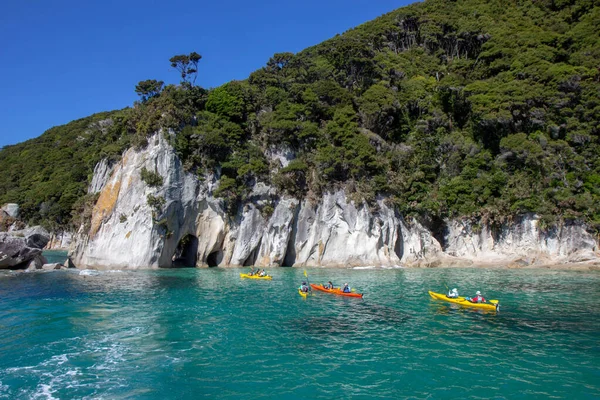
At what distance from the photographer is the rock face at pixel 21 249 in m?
39.8

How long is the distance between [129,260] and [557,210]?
46.3 meters

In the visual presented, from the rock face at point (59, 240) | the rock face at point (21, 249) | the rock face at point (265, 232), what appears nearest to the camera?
the rock face at point (21, 249)

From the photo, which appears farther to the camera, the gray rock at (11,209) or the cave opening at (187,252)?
the gray rock at (11,209)

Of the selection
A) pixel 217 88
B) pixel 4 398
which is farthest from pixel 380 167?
pixel 4 398

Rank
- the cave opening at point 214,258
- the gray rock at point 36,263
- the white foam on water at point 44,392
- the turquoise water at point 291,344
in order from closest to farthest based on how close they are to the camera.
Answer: the white foam on water at point 44,392 < the turquoise water at point 291,344 < the gray rock at point 36,263 < the cave opening at point 214,258

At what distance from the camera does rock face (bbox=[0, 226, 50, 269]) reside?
39750mm

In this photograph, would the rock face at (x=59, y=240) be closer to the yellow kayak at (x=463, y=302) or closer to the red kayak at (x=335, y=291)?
the red kayak at (x=335, y=291)

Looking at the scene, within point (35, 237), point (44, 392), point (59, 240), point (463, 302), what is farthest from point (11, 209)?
point (463, 302)

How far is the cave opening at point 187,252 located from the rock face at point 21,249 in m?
14.2

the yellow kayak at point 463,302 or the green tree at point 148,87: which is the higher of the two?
the green tree at point 148,87

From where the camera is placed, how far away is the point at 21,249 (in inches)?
1585

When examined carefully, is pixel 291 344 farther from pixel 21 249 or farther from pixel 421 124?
pixel 421 124

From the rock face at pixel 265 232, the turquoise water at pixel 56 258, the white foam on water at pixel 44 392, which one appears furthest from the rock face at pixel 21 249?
the white foam on water at pixel 44 392

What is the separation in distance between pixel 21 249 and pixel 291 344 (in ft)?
121
